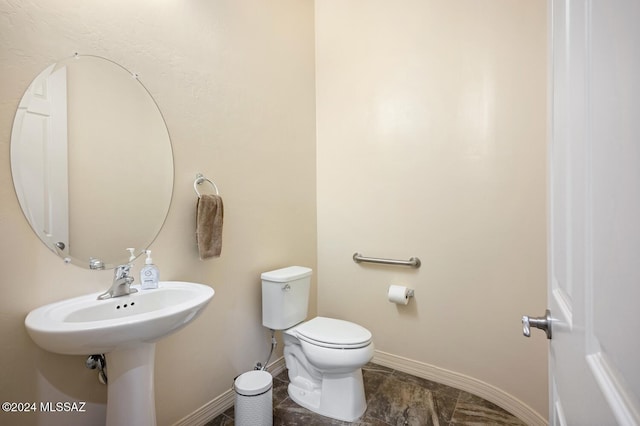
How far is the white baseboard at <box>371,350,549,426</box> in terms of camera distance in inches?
67.4

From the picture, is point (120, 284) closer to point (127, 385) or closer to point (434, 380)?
point (127, 385)

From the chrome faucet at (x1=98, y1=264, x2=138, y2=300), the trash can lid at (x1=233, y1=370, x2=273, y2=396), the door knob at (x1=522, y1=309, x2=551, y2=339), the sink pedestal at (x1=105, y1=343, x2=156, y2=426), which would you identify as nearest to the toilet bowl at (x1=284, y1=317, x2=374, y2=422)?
the trash can lid at (x1=233, y1=370, x2=273, y2=396)

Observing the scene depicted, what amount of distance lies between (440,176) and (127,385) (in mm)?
1992

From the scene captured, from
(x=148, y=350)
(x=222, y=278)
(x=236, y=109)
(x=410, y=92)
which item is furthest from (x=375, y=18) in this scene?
(x=148, y=350)

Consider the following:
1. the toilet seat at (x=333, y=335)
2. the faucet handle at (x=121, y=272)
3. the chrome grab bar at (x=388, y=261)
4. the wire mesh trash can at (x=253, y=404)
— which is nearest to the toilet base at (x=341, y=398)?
the toilet seat at (x=333, y=335)

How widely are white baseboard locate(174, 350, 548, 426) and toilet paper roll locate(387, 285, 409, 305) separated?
461mm

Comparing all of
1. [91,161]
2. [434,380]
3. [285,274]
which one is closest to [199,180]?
[91,161]

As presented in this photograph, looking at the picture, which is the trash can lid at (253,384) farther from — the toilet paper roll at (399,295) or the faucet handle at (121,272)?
the toilet paper roll at (399,295)

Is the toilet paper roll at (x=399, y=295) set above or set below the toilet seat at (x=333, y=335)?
above

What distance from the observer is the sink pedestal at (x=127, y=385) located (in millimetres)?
1141

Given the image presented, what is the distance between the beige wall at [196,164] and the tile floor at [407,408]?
0.35 m

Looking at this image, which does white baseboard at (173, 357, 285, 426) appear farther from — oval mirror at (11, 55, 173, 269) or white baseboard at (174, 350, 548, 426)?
oval mirror at (11, 55, 173, 269)

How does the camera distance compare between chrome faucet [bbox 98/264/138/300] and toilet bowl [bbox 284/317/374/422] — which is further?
toilet bowl [bbox 284/317/374/422]

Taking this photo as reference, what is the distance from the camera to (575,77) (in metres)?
0.51
